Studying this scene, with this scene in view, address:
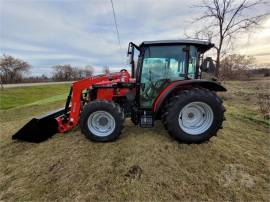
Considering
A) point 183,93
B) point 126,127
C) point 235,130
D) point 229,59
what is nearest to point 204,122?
point 183,93

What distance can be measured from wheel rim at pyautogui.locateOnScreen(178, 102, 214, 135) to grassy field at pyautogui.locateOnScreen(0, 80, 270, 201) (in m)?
0.34

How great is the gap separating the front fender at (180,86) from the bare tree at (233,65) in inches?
464

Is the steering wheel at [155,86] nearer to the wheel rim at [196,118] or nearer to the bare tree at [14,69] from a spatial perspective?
the wheel rim at [196,118]

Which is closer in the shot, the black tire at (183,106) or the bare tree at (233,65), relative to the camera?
the black tire at (183,106)

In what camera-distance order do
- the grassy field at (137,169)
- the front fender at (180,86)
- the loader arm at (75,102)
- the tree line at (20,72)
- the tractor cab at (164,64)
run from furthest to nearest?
the tree line at (20,72) → the loader arm at (75,102) → the tractor cab at (164,64) → the front fender at (180,86) → the grassy field at (137,169)

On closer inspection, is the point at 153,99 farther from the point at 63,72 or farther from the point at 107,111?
the point at 63,72

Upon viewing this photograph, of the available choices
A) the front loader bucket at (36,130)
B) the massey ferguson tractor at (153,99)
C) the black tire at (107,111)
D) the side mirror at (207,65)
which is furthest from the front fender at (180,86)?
the front loader bucket at (36,130)

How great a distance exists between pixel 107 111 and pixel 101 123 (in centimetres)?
38

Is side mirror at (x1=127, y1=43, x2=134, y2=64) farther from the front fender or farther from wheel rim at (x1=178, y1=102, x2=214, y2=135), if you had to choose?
wheel rim at (x1=178, y1=102, x2=214, y2=135)

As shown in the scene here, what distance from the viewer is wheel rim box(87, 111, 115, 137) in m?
3.87

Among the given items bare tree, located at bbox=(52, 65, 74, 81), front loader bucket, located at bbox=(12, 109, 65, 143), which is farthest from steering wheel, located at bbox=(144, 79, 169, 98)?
bare tree, located at bbox=(52, 65, 74, 81)

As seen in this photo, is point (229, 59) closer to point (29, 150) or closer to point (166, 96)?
point (166, 96)

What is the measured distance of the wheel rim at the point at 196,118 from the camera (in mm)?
3748

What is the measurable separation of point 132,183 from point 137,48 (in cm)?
265
